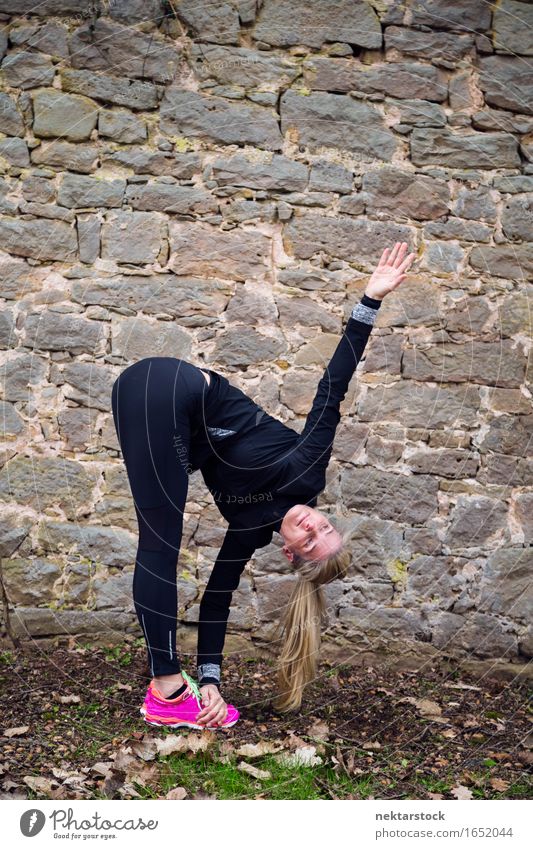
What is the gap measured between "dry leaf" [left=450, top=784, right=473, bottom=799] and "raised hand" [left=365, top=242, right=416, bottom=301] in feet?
6.43

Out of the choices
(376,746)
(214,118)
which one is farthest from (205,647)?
(214,118)

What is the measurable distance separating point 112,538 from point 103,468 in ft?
1.22

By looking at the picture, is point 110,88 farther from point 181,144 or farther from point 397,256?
point 397,256

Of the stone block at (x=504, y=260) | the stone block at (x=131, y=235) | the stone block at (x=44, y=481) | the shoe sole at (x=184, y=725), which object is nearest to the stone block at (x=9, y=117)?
the stone block at (x=131, y=235)

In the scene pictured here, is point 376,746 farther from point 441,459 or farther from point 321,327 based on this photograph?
point 321,327

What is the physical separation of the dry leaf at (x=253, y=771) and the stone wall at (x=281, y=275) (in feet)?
4.25

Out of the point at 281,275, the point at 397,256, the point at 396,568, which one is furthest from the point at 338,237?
the point at 396,568

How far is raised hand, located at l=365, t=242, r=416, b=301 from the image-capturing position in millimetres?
3498

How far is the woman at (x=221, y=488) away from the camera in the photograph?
11.2ft

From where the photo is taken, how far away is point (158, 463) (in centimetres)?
340

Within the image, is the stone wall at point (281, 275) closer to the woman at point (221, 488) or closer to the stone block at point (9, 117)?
the stone block at point (9, 117)

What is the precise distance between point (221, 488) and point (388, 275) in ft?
3.76

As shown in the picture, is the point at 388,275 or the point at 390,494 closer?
the point at 388,275

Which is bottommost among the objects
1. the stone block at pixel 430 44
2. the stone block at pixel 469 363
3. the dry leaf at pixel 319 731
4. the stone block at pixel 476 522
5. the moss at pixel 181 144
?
A: the dry leaf at pixel 319 731
